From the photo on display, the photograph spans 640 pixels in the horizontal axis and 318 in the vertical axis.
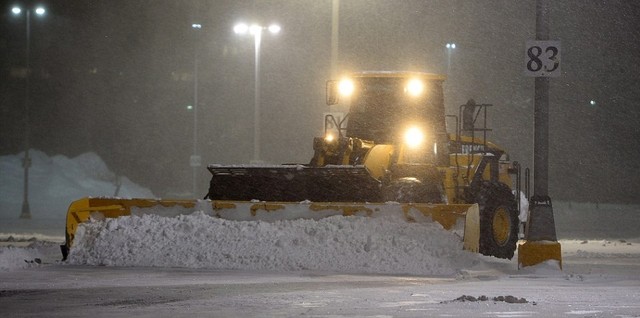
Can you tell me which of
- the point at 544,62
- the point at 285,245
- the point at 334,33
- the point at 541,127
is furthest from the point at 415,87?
the point at 334,33

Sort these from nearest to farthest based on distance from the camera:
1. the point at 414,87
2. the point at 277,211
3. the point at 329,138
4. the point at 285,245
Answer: the point at 285,245
the point at 277,211
the point at 329,138
the point at 414,87

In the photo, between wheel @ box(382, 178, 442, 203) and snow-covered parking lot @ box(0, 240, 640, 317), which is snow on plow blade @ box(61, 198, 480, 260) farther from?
wheel @ box(382, 178, 442, 203)

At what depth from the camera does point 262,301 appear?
467 inches

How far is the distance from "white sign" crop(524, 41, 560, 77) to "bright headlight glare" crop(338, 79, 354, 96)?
3.70 m

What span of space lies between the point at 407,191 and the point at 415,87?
8.63 feet

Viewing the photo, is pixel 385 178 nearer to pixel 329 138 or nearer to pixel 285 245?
pixel 329 138

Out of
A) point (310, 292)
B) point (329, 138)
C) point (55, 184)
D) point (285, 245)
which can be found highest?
point (329, 138)

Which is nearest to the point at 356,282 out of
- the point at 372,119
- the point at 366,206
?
the point at 366,206

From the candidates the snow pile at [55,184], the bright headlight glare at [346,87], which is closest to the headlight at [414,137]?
the bright headlight glare at [346,87]

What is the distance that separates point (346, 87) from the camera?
19594 millimetres

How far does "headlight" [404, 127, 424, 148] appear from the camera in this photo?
1845 centimetres

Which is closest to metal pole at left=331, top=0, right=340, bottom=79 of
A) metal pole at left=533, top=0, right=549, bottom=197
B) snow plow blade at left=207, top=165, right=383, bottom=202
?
snow plow blade at left=207, top=165, right=383, bottom=202

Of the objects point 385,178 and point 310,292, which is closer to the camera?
point 310,292

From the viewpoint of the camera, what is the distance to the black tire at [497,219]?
18984 millimetres
